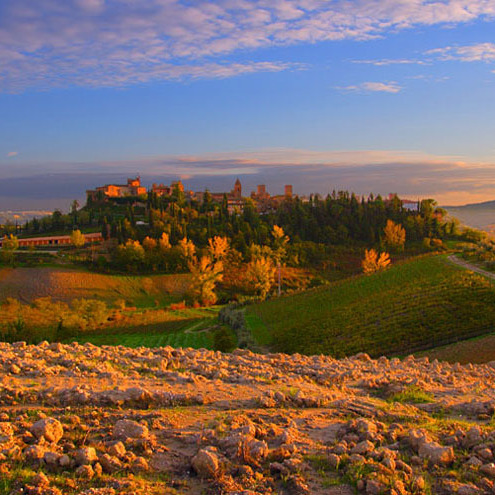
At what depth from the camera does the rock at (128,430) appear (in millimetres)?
5674

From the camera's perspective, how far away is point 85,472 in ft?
15.3

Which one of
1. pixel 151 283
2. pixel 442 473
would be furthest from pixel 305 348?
pixel 151 283

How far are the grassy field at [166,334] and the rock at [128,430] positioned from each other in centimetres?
2946

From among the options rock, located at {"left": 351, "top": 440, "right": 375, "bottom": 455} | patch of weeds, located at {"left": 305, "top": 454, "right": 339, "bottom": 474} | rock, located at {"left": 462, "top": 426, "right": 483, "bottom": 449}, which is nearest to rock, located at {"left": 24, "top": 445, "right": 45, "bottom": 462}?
patch of weeds, located at {"left": 305, "top": 454, "right": 339, "bottom": 474}

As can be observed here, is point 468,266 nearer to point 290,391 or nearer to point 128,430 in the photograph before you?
point 290,391

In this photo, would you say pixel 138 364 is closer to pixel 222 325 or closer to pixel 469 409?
pixel 469 409

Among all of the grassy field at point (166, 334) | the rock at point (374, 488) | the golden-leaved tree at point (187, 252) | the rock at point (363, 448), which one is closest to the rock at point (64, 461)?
the rock at point (374, 488)

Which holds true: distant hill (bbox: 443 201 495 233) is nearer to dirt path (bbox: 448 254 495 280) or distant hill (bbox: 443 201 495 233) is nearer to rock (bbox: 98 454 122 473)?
dirt path (bbox: 448 254 495 280)

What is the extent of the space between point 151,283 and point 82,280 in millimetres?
10462

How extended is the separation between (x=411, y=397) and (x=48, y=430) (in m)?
7.14

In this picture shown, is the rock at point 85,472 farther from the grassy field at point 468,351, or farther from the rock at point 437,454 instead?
the grassy field at point 468,351

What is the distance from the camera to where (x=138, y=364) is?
414 inches

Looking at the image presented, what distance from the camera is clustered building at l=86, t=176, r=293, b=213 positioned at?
14225 centimetres

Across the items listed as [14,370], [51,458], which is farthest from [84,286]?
[51,458]
